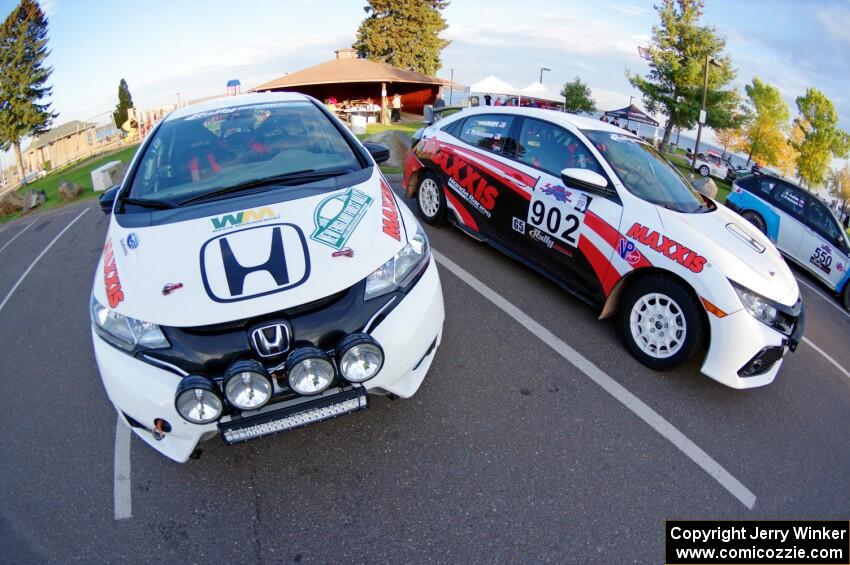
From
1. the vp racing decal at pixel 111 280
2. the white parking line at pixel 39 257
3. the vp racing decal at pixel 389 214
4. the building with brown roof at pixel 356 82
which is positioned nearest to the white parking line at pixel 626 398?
the vp racing decal at pixel 389 214

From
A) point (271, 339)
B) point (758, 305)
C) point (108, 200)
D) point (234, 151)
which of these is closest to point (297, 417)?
point (271, 339)

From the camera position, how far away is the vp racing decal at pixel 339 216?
2.43 metres

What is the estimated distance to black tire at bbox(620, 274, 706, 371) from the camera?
3125 mm

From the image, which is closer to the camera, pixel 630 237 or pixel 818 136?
pixel 630 237

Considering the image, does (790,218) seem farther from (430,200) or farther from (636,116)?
(636,116)

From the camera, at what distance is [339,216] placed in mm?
2584

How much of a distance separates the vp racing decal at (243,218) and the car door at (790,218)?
30.7 ft

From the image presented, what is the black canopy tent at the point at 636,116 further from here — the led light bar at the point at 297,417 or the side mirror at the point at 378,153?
the led light bar at the point at 297,417

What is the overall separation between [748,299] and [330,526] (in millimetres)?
2826

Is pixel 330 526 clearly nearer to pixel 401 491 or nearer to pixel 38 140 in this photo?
pixel 401 491

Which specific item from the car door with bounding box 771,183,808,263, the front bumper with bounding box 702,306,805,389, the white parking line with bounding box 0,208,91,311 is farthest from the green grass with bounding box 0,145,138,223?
the car door with bounding box 771,183,808,263

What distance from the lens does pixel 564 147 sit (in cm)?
408

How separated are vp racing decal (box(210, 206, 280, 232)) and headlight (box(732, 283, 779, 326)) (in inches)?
114

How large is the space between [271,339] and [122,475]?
1.31 meters
